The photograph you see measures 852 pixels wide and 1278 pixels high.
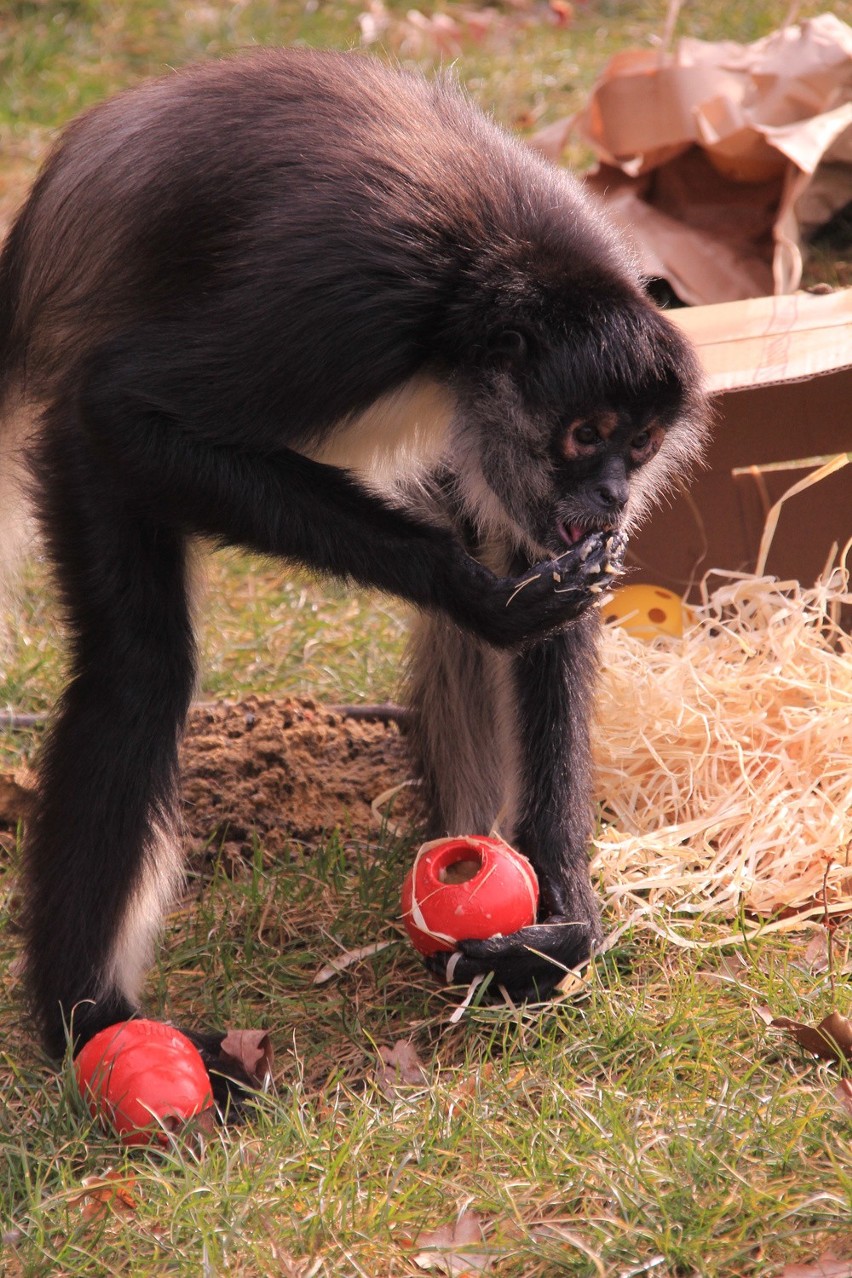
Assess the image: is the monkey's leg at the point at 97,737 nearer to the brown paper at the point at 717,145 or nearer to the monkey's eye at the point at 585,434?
the monkey's eye at the point at 585,434

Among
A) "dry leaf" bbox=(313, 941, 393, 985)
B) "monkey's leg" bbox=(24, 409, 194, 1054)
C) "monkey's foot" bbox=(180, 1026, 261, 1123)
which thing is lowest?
"dry leaf" bbox=(313, 941, 393, 985)

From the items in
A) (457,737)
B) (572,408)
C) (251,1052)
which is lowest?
(251,1052)

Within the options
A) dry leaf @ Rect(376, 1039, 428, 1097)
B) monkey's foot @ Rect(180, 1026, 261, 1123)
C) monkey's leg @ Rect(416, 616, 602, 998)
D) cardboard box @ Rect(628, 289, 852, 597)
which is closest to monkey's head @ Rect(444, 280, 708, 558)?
monkey's leg @ Rect(416, 616, 602, 998)

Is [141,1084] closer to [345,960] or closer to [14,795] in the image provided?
[345,960]

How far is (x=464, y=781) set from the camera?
11.9 feet

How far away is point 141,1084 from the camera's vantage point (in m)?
2.78

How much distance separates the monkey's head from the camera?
2.95 m

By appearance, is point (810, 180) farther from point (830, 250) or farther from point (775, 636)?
point (775, 636)

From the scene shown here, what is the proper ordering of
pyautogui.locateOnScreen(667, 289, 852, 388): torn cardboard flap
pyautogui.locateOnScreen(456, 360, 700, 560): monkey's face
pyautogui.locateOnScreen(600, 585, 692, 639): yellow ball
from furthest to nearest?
pyautogui.locateOnScreen(600, 585, 692, 639): yellow ball, pyautogui.locateOnScreen(667, 289, 852, 388): torn cardboard flap, pyautogui.locateOnScreen(456, 360, 700, 560): monkey's face

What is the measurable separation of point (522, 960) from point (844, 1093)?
73 cm

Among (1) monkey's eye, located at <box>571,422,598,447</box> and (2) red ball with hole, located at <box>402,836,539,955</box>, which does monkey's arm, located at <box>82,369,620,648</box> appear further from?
(2) red ball with hole, located at <box>402,836,539,955</box>

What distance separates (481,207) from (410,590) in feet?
2.52

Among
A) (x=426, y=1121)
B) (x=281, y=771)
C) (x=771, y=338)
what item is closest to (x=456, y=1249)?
(x=426, y=1121)

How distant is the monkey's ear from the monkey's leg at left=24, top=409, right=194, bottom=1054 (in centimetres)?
72
